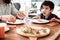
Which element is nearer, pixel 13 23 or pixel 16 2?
pixel 13 23

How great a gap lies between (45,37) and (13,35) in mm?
252

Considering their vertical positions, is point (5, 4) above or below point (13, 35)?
above

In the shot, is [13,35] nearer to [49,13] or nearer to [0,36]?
[0,36]

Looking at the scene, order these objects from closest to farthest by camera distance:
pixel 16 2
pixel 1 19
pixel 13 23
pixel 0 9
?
pixel 13 23
pixel 1 19
pixel 0 9
pixel 16 2

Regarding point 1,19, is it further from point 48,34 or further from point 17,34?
point 48,34

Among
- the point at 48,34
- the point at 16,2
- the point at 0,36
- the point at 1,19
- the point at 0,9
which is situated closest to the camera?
the point at 0,36

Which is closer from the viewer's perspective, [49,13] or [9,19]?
[9,19]

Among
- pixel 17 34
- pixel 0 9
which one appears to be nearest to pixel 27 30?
pixel 17 34

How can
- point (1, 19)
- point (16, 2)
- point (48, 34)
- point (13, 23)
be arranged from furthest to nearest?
point (16, 2) < point (1, 19) < point (13, 23) < point (48, 34)

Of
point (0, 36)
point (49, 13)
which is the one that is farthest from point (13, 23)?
point (49, 13)

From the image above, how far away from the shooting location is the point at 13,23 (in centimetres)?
143

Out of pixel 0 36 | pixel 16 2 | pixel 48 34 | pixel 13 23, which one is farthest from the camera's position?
pixel 16 2

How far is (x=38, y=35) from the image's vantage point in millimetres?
1017

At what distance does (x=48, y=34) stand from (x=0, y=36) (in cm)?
38
